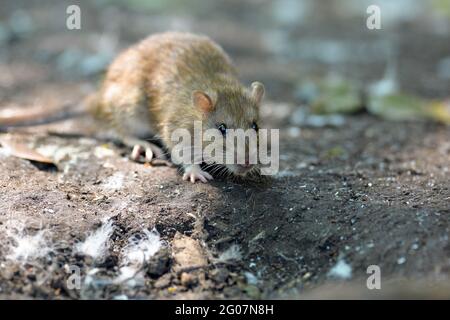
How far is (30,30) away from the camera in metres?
8.98

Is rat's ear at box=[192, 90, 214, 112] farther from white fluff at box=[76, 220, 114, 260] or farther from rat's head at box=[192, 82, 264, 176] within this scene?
white fluff at box=[76, 220, 114, 260]

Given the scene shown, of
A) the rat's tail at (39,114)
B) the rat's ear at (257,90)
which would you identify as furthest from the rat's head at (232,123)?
the rat's tail at (39,114)

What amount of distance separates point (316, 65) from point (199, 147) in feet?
15.1

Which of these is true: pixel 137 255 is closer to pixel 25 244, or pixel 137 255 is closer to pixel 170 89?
pixel 25 244

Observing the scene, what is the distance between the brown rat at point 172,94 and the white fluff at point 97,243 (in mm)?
935

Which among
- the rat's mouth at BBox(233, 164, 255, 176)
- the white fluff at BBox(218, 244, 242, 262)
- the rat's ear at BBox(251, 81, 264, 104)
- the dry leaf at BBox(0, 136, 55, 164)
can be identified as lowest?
the white fluff at BBox(218, 244, 242, 262)

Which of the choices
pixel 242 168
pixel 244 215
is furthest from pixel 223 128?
pixel 244 215

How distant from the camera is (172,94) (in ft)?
17.0

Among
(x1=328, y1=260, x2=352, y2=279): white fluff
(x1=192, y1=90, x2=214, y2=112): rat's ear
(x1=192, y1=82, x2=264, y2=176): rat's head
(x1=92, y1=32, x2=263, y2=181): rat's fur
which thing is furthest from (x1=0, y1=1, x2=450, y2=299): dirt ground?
(x1=192, y1=90, x2=214, y2=112): rat's ear

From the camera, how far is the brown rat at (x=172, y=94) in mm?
4699

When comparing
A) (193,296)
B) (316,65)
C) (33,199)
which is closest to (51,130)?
(33,199)

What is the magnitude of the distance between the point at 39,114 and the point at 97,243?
2363mm

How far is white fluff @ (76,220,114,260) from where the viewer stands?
3840 mm

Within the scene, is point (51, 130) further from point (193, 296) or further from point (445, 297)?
point (445, 297)
